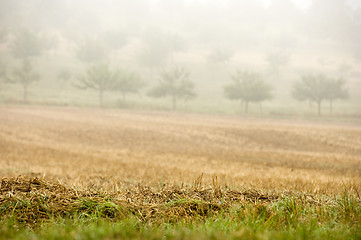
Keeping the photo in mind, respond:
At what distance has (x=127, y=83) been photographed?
2670 inches

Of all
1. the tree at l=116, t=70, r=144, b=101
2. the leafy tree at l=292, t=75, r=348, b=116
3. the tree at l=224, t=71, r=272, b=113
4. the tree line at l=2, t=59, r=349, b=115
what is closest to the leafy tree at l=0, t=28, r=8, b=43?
the tree line at l=2, t=59, r=349, b=115

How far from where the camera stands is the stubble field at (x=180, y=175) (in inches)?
135

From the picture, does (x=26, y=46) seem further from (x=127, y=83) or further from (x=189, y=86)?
(x=189, y=86)

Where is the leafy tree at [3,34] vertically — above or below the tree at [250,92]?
above

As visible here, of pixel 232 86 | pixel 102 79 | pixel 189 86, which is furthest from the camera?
pixel 189 86

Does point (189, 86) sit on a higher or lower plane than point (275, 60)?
lower

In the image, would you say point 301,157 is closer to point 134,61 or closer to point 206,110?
point 206,110

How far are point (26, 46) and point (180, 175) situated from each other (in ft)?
358

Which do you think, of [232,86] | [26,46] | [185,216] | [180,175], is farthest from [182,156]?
[26,46]

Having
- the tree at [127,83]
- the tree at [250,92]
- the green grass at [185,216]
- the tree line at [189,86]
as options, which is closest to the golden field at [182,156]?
the green grass at [185,216]

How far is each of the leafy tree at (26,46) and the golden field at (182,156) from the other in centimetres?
8886

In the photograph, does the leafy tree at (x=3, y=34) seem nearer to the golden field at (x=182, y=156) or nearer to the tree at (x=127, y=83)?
the tree at (x=127, y=83)

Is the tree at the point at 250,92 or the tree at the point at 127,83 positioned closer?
the tree at the point at 250,92

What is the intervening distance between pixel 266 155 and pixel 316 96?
172 ft
